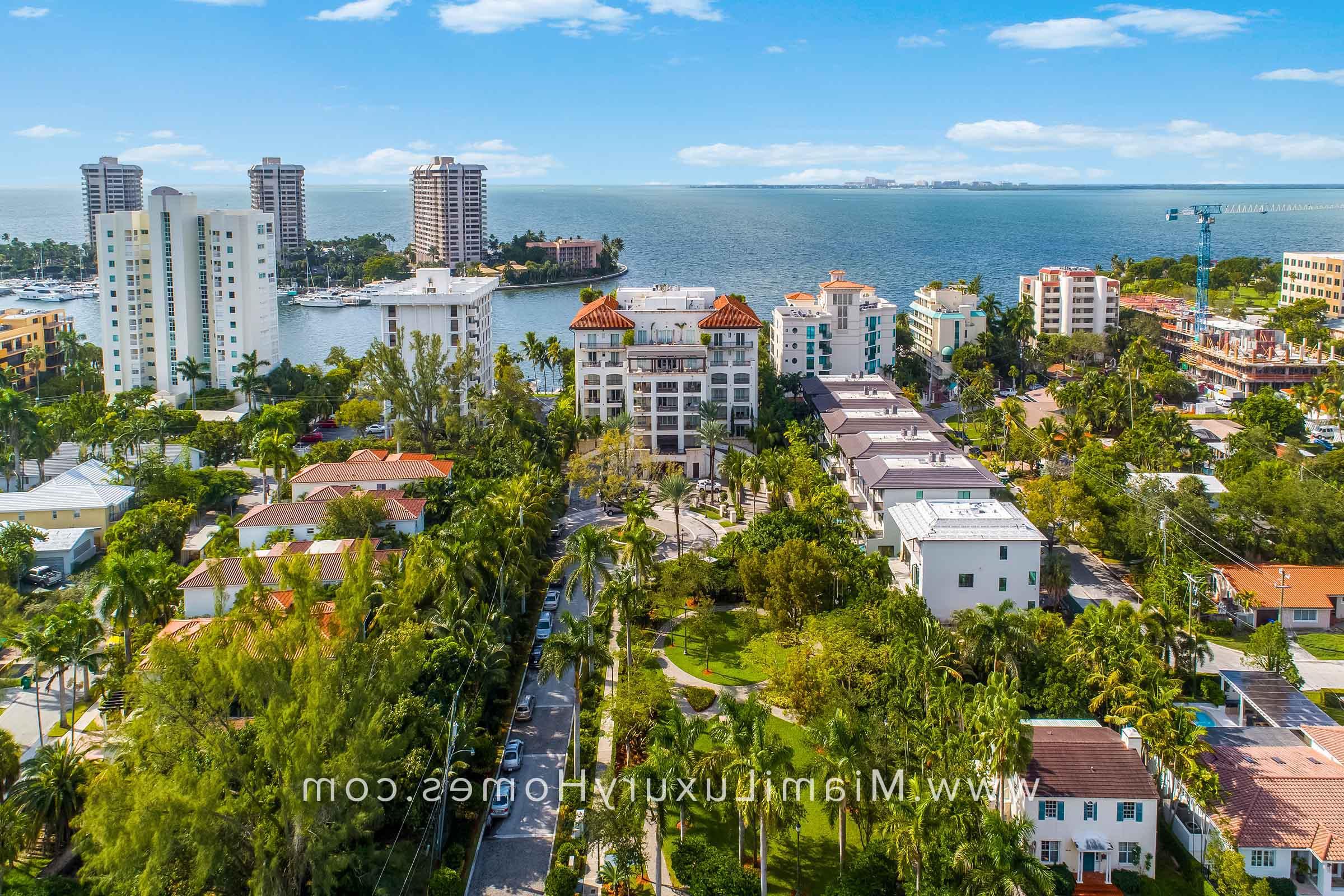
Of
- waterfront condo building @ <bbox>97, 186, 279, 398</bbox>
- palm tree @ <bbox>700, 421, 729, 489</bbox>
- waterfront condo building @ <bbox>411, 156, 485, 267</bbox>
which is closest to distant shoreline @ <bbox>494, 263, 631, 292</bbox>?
waterfront condo building @ <bbox>411, 156, 485, 267</bbox>

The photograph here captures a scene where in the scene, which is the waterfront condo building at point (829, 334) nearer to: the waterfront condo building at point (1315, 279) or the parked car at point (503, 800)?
the waterfront condo building at point (1315, 279)

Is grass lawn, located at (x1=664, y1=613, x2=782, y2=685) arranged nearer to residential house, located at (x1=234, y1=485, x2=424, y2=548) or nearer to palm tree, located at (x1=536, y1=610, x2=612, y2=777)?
palm tree, located at (x1=536, y1=610, x2=612, y2=777)

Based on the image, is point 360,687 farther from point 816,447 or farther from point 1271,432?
point 1271,432

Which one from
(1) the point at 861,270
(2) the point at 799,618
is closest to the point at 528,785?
(2) the point at 799,618

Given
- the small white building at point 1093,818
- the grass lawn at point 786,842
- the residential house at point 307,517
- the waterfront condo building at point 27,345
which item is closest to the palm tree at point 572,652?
the grass lawn at point 786,842

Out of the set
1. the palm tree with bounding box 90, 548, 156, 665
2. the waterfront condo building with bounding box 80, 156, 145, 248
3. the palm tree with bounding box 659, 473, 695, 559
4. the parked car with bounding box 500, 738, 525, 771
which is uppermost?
the waterfront condo building with bounding box 80, 156, 145, 248
